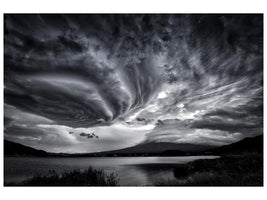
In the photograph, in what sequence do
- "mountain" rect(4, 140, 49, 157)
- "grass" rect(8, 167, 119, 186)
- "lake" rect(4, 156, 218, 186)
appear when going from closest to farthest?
"grass" rect(8, 167, 119, 186), "mountain" rect(4, 140, 49, 157), "lake" rect(4, 156, 218, 186)

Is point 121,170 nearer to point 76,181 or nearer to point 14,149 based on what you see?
point 14,149

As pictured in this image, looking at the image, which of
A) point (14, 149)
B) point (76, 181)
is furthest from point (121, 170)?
point (76, 181)

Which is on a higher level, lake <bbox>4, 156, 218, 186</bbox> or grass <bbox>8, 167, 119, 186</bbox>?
grass <bbox>8, 167, 119, 186</bbox>

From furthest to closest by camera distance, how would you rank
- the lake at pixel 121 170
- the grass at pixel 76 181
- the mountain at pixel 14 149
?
Result: the lake at pixel 121 170 → the mountain at pixel 14 149 → the grass at pixel 76 181

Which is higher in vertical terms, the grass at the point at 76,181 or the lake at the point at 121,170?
the grass at the point at 76,181

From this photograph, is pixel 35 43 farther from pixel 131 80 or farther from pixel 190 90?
pixel 190 90

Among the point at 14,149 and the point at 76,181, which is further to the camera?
the point at 14,149

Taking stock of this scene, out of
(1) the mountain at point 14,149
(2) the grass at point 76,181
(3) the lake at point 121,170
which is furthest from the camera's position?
(3) the lake at point 121,170

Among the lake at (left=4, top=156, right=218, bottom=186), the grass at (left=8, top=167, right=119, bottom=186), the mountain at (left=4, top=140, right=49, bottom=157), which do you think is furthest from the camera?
the lake at (left=4, top=156, right=218, bottom=186)

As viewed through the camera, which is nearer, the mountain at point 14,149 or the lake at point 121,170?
the mountain at point 14,149

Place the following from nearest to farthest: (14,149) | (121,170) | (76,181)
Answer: (76,181), (14,149), (121,170)

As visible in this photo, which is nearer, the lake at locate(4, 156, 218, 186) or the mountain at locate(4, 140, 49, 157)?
the mountain at locate(4, 140, 49, 157)
